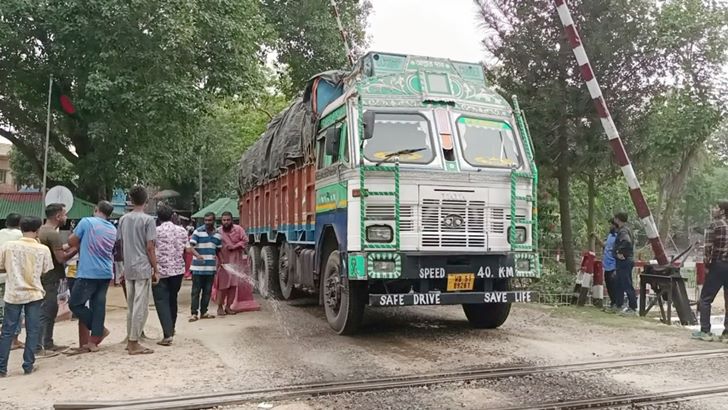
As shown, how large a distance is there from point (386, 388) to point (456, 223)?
251 cm

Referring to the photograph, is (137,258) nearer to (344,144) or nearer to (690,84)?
(344,144)

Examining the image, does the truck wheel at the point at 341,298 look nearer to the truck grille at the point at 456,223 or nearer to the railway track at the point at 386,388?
the truck grille at the point at 456,223

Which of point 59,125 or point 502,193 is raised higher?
point 59,125

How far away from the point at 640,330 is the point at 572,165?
501 cm

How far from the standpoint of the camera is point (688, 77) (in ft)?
45.7

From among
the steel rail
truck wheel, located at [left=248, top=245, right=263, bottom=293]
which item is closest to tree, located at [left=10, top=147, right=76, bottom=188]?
truck wheel, located at [left=248, top=245, right=263, bottom=293]

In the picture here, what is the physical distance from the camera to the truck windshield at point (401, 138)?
7.62 m

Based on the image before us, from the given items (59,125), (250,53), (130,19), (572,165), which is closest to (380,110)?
(572,165)

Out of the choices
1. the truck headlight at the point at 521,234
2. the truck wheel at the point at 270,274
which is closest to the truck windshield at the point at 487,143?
the truck headlight at the point at 521,234

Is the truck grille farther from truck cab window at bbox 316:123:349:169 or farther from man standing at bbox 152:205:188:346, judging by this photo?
man standing at bbox 152:205:188:346

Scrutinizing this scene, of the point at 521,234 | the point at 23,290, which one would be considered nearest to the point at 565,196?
the point at 521,234

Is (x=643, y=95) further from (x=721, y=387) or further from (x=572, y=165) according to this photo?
(x=721, y=387)

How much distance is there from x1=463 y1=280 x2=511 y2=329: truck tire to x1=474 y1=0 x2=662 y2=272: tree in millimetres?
5170

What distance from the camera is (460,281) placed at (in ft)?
24.5
